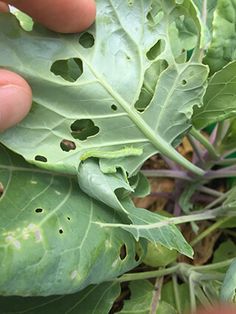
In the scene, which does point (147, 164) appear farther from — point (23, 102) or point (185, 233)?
point (23, 102)


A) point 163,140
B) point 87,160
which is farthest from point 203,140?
point 87,160

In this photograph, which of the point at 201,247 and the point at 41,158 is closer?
the point at 41,158

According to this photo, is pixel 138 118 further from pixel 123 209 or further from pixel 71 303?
pixel 71 303

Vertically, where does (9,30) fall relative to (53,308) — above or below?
above

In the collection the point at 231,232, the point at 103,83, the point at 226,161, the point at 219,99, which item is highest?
the point at 103,83

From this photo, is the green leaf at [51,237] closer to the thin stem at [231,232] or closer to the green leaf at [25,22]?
the green leaf at [25,22]

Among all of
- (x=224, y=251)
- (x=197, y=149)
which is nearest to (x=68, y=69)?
(x=197, y=149)
